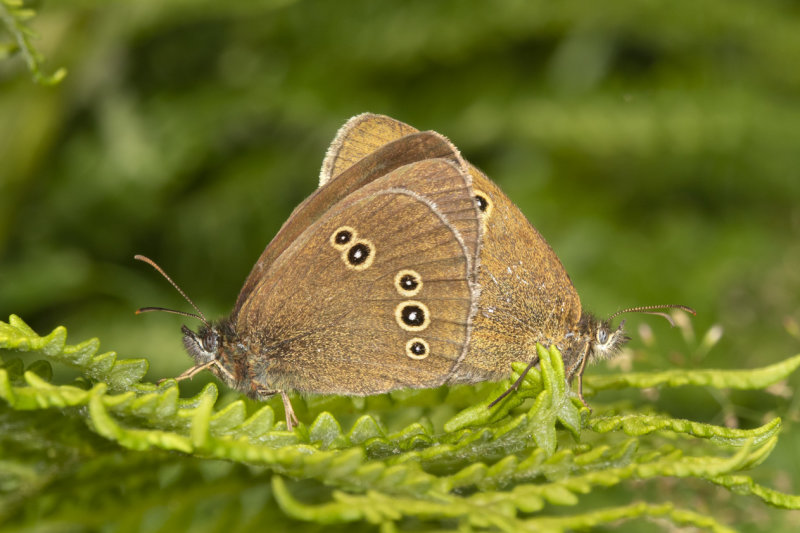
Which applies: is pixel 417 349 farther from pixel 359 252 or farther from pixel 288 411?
pixel 288 411

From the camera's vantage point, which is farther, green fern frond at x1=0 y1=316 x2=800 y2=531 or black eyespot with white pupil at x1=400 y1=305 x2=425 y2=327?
black eyespot with white pupil at x1=400 y1=305 x2=425 y2=327

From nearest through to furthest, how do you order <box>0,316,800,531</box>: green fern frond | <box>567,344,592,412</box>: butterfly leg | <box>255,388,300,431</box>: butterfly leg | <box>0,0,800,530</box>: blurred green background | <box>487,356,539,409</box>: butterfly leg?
<box>0,316,800,531</box>: green fern frond < <box>487,356,539,409</box>: butterfly leg < <box>255,388,300,431</box>: butterfly leg < <box>567,344,592,412</box>: butterfly leg < <box>0,0,800,530</box>: blurred green background

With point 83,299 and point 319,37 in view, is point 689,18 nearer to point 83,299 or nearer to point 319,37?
point 319,37

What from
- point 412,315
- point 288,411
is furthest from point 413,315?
point 288,411

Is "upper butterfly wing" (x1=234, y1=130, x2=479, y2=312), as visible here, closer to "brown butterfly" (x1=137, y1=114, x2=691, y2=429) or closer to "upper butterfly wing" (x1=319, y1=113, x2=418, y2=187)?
"brown butterfly" (x1=137, y1=114, x2=691, y2=429)

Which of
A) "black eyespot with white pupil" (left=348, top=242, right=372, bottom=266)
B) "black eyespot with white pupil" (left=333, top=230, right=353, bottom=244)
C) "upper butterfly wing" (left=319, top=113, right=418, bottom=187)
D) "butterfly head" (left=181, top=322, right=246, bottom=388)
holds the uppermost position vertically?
"upper butterfly wing" (left=319, top=113, right=418, bottom=187)

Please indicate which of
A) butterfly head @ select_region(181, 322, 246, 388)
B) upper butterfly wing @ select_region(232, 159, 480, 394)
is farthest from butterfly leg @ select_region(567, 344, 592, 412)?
butterfly head @ select_region(181, 322, 246, 388)

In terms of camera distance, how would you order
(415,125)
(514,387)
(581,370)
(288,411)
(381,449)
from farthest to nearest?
(415,125)
(581,370)
(288,411)
(514,387)
(381,449)
